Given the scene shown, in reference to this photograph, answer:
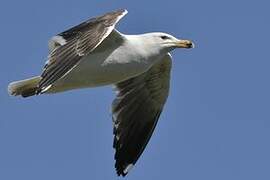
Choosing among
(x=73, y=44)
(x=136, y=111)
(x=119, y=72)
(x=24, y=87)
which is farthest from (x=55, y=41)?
(x=136, y=111)

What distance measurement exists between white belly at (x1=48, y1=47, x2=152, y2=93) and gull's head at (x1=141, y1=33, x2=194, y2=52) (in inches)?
15.3

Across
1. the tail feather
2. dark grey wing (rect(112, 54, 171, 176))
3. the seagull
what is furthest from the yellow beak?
the tail feather

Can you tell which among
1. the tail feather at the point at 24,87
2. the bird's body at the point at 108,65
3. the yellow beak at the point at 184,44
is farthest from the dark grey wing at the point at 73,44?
the yellow beak at the point at 184,44

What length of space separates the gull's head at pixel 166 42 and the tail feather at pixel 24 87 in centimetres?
160

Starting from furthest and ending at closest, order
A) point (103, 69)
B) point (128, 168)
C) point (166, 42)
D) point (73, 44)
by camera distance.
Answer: point (128, 168) < point (166, 42) < point (103, 69) < point (73, 44)

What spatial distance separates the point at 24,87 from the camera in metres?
15.1

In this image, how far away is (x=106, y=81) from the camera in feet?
48.0

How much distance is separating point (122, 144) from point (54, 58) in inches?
111

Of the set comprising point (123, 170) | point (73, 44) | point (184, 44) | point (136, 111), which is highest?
point (73, 44)

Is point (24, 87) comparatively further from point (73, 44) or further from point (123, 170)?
point (123, 170)

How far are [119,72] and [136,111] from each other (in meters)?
1.98

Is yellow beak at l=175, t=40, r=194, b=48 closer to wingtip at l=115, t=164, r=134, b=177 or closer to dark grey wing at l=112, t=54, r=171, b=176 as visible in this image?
dark grey wing at l=112, t=54, r=171, b=176

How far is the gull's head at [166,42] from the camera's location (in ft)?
49.0

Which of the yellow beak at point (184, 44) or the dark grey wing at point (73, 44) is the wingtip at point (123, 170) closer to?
the yellow beak at point (184, 44)
